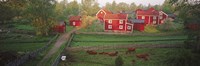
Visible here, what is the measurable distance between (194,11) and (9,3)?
2499cm

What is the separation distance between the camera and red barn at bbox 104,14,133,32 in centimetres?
6359

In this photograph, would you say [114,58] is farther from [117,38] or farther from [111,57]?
[117,38]

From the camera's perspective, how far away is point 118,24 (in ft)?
211

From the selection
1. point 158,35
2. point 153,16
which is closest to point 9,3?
point 158,35

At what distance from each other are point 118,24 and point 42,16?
795 inches

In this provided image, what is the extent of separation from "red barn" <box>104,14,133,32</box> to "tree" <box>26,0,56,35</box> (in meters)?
15.6

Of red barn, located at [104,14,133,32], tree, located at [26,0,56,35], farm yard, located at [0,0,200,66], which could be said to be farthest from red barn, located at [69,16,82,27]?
tree, located at [26,0,56,35]

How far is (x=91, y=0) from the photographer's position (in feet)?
328

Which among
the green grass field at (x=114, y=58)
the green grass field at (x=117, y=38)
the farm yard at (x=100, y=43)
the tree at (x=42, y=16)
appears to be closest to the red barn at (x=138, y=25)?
the farm yard at (x=100, y=43)

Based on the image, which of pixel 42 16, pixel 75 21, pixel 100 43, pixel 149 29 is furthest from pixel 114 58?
pixel 75 21

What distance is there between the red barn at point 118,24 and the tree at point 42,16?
15.6 meters

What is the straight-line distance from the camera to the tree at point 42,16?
2151 inches

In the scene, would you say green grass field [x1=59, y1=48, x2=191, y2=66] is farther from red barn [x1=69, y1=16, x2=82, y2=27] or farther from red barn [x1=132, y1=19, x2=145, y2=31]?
red barn [x1=69, y1=16, x2=82, y2=27]

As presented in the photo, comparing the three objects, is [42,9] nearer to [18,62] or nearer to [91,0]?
[18,62]
